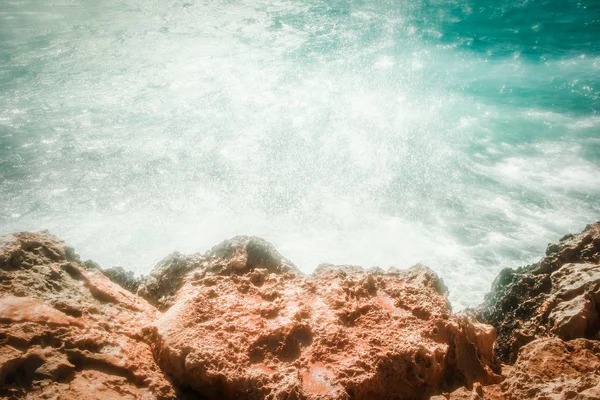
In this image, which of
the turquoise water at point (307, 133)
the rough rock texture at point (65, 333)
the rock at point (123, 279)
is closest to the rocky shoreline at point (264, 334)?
the rough rock texture at point (65, 333)

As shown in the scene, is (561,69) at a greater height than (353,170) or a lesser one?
greater

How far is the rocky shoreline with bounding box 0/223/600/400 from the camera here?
2266 mm

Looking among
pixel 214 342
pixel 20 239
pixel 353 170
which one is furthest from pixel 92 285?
pixel 353 170

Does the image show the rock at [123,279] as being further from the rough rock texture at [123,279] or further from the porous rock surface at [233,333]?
the porous rock surface at [233,333]

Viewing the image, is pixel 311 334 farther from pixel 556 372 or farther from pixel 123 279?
pixel 123 279

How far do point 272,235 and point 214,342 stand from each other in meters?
7.09

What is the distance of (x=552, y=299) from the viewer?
3.44 m

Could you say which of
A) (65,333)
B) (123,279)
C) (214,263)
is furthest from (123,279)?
(65,333)

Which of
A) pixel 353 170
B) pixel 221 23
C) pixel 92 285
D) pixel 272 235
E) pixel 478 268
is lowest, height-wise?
pixel 478 268

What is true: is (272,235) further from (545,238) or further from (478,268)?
(545,238)

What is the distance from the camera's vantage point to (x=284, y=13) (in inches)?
836

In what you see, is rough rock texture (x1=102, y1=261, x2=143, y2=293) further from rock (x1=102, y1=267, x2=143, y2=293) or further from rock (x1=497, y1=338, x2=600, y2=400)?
rock (x1=497, y1=338, x2=600, y2=400)

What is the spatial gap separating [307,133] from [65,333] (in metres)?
11.2

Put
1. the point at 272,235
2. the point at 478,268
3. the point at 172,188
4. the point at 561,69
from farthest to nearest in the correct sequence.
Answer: the point at 561,69 < the point at 172,188 < the point at 272,235 < the point at 478,268
